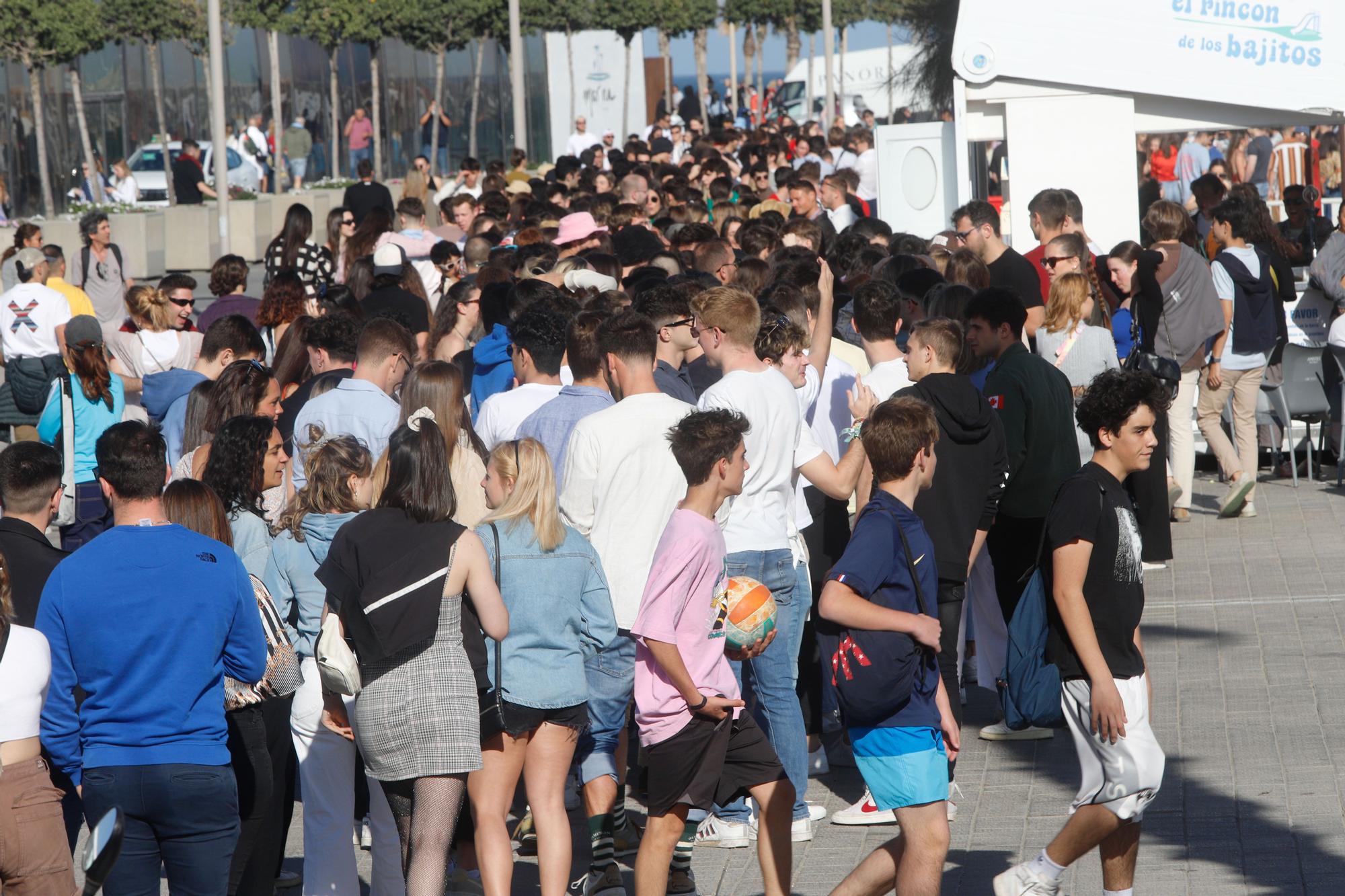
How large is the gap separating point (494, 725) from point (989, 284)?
5335mm

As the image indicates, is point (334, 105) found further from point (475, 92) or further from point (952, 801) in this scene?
point (952, 801)

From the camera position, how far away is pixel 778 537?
19.5ft

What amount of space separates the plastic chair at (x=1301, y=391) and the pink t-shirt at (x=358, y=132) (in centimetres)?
2608

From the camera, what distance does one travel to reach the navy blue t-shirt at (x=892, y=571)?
4.62m

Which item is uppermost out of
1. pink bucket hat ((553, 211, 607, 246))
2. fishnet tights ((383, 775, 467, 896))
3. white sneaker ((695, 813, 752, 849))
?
pink bucket hat ((553, 211, 607, 246))

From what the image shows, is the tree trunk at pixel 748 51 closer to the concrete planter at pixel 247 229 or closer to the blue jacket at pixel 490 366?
the concrete planter at pixel 247 229

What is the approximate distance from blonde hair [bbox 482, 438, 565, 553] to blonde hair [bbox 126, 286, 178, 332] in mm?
4961

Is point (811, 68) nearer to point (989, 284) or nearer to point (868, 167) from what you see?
point (868, 167)

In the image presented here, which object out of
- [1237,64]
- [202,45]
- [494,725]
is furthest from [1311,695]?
[202,45]

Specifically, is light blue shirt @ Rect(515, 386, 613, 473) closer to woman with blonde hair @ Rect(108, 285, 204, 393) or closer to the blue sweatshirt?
the blue sweatshirt

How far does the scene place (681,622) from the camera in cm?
491

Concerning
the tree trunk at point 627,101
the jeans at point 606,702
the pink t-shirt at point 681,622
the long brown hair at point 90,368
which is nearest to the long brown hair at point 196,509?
the pink t-shirt at point 681,622

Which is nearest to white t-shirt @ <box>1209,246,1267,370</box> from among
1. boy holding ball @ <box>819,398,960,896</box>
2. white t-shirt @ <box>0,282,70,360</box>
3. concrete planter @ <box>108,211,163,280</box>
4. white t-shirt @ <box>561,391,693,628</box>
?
white t-shirt @ <box>561,391,693,628</box>

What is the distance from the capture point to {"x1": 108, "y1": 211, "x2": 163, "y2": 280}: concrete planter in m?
24.5
